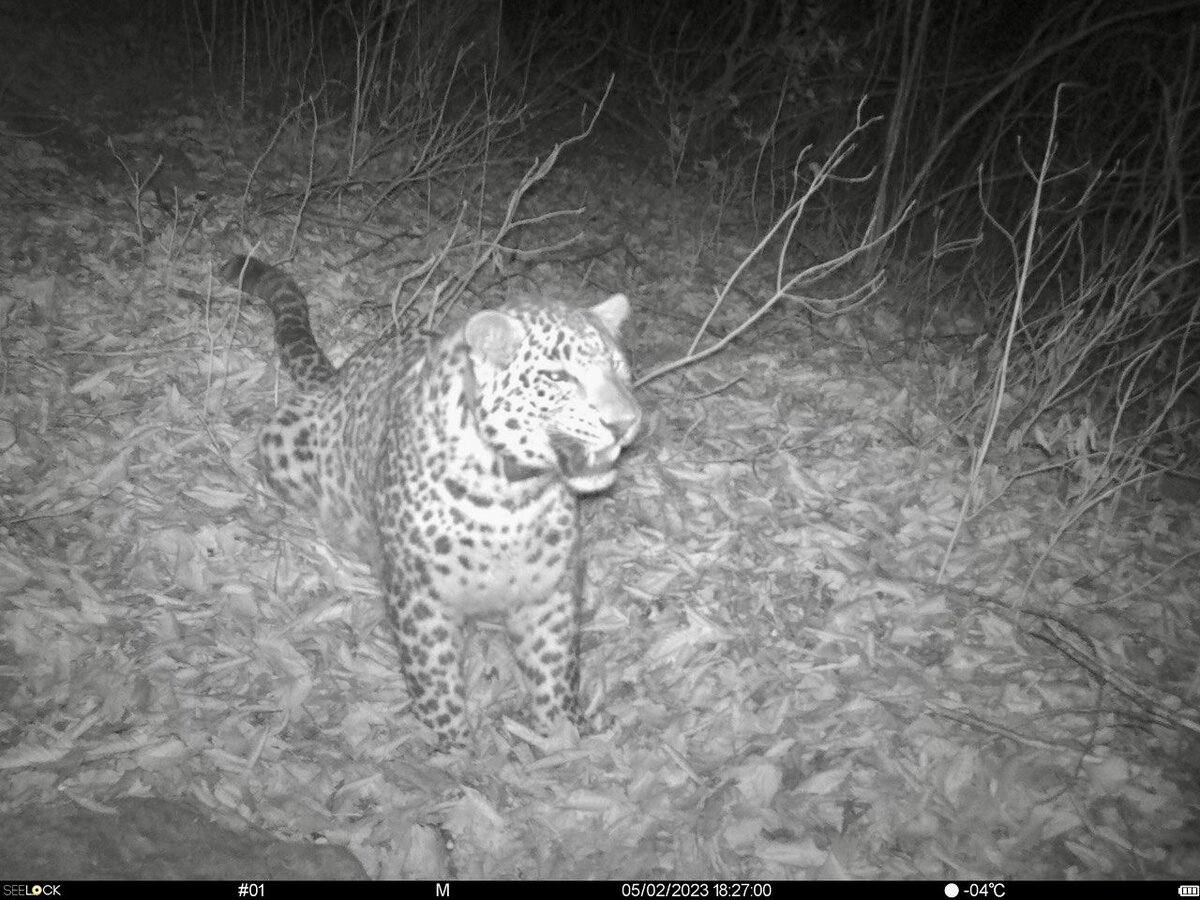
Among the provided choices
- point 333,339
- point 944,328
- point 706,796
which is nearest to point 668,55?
point 944,328

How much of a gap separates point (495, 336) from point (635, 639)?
6.88 ft

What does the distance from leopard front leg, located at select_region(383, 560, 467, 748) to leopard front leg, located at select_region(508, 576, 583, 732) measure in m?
0.34

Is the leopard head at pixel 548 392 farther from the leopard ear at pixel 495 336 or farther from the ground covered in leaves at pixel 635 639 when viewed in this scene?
the ground covered in leaves at pixel 635 639

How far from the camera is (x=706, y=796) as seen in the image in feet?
11.8

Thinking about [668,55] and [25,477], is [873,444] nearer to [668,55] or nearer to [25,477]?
[25,477]

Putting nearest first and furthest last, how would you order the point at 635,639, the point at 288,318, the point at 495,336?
the point at 495,336
the point at 635,639
the point at 288,318

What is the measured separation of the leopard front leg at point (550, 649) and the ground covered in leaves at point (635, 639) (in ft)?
0.55

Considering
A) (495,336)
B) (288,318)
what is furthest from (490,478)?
(288,318)

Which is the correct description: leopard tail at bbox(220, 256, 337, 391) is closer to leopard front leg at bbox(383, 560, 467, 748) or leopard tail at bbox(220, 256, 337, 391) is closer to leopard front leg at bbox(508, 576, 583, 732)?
leopard front leg at bbox(383, 560, 467, 748)

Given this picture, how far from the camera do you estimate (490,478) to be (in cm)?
350
